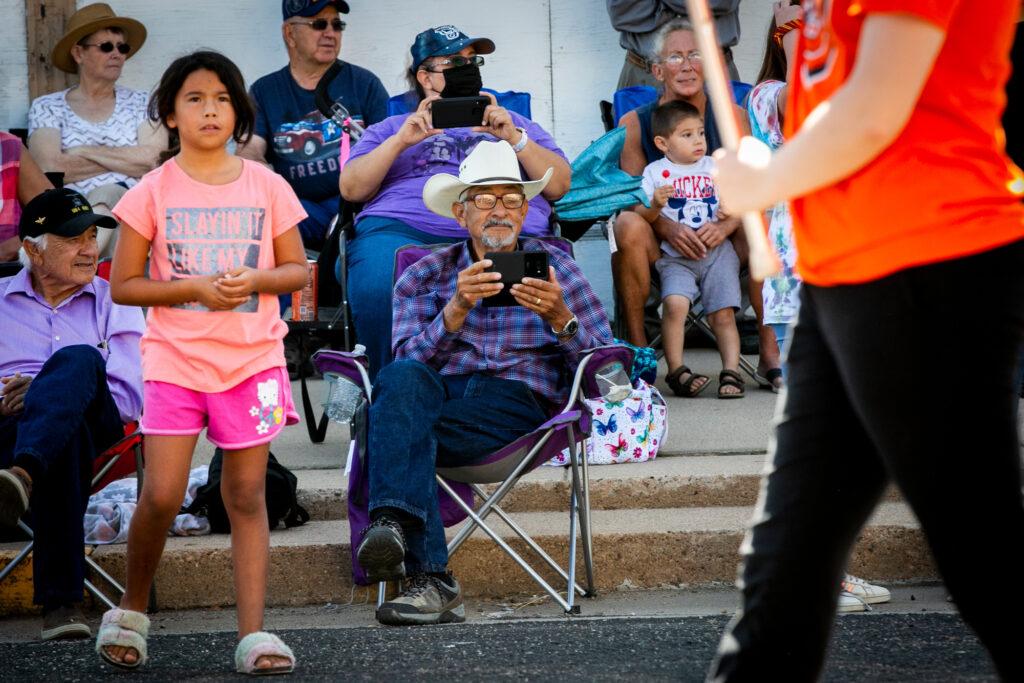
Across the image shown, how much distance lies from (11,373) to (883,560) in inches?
113

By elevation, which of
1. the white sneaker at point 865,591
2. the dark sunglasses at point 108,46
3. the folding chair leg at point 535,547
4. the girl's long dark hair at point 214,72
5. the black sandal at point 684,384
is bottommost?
the white sneaker at point 865,591

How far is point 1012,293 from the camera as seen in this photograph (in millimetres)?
1861

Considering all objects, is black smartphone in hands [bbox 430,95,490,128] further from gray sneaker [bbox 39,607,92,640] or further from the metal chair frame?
gray sneaker [bbox 39,607,92,640]

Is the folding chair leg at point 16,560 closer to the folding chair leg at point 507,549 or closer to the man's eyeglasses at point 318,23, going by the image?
the folding chair leg at point 507,549

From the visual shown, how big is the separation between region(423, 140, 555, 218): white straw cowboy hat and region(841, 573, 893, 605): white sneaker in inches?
67.1

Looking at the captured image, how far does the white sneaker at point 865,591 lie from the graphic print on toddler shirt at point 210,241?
1.93 m

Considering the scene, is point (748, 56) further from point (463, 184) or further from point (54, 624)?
point (54, 624)

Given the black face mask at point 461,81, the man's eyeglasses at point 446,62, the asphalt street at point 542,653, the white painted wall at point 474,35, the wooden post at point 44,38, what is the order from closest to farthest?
the asphalt street at point 542,653 < the black face mask at point 461,81 < the man's eyeglasses at point 446,62 < the wooden post at point 44,38 < the white painted wall at point 474,35

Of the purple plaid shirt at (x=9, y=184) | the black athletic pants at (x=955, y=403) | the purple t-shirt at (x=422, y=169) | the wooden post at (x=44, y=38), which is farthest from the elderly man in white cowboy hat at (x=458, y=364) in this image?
the wooden post at (x=44, y=38)

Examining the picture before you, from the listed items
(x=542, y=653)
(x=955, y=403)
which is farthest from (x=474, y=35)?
(x=955, y=403)

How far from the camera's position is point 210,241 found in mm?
3625

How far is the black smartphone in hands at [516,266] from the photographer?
→ 453 centimetres

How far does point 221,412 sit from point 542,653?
1032 millimetres

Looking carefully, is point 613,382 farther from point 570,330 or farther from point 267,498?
point 267,498
